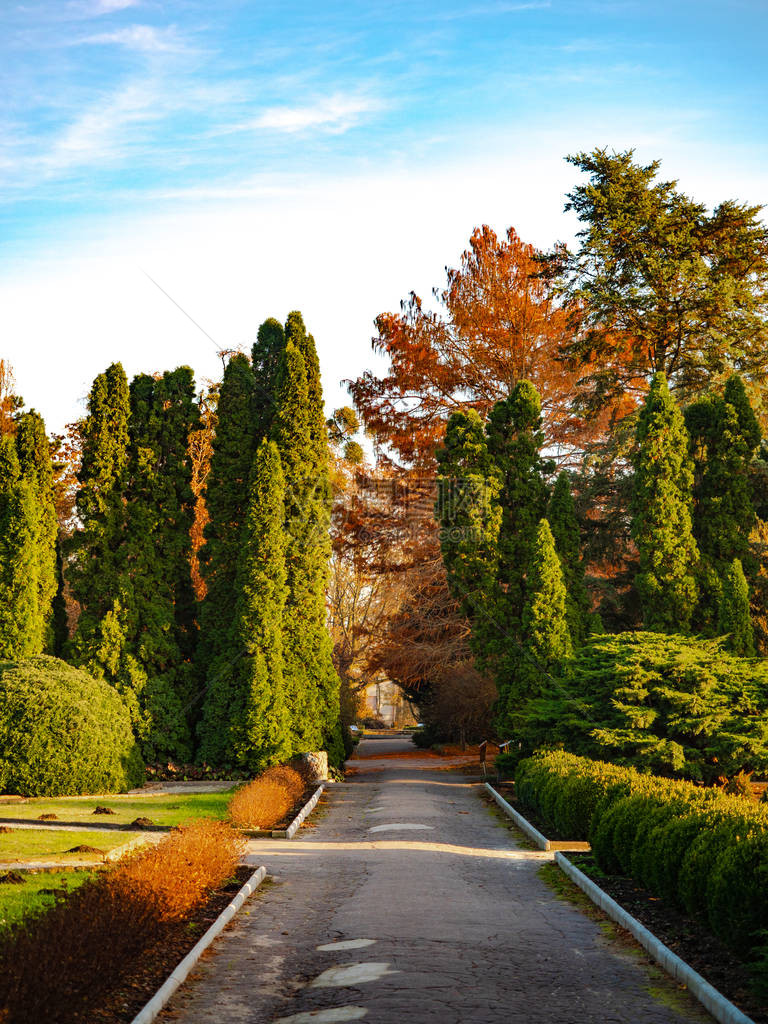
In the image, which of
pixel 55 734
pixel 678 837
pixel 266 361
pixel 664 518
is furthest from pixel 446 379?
pixel 678 837

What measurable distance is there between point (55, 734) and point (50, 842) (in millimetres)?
5402

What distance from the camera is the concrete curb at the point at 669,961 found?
594 cm

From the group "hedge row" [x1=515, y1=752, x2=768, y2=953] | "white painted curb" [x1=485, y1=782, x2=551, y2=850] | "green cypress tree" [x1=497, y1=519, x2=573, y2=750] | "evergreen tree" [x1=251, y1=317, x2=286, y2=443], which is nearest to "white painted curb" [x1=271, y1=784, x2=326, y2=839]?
"white painted curb" [x1=485, y1=782, x2=551, y2=850]

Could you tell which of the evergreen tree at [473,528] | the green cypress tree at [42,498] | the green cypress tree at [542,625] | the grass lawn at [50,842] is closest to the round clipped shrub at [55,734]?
the green cypress tree at [42,498]

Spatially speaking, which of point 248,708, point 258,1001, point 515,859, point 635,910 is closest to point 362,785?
point 248,708

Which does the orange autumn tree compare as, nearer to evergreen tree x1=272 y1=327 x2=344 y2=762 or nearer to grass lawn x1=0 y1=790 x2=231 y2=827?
evergreen tree x1=272 y1=327 x2=344 y2=762

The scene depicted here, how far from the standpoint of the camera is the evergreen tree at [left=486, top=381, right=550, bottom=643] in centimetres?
2403

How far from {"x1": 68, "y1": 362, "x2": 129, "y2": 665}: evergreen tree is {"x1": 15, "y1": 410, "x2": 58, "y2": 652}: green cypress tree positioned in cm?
64

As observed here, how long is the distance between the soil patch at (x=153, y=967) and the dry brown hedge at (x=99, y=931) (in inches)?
2.8

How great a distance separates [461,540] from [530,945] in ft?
54.4

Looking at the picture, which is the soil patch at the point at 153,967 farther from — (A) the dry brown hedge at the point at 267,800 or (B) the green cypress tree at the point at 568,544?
(B) the green cypress tree at the point at 568,544

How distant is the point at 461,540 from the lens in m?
24.2

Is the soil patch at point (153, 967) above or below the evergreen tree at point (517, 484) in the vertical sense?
below

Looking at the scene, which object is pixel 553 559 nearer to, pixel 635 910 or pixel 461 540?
pixel 461 540
